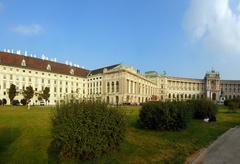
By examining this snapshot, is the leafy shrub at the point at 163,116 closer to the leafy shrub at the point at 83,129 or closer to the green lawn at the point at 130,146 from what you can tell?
the green lawn at the point at 130,146

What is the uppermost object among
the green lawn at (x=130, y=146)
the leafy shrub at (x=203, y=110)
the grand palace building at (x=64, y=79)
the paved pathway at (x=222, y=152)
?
the grand palace building at (x=64, y=79)

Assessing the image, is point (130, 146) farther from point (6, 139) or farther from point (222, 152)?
point (6, 139)

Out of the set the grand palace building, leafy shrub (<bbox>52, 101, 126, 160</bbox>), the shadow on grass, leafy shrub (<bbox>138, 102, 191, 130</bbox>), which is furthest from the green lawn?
the grand palace building

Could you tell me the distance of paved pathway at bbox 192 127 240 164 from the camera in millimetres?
13552

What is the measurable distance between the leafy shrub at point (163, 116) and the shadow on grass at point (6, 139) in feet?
28.2

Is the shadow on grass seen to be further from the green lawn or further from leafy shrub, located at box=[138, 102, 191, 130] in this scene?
leafy shrub, located at box=[138, 102, 191, 130]

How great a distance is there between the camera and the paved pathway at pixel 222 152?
1355 centimetres

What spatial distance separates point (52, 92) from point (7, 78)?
23.5 m

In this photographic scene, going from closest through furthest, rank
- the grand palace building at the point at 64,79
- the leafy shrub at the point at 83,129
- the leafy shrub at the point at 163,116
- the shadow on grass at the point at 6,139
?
the leafy shrub at the point at 83,129 → the shadow on grass at the point at 6,139 → the leafy shrub at the point at 163,116 → the grand palace building at the point at 64,79

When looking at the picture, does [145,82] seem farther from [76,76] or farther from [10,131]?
[10,131]

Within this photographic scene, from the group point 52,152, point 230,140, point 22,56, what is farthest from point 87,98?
point 22,56

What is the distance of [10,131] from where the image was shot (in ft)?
62.6

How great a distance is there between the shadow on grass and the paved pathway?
7850mm

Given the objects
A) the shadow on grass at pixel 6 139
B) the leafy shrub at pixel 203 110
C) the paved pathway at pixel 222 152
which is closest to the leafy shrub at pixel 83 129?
the shadow on grass at pixel 6 139
